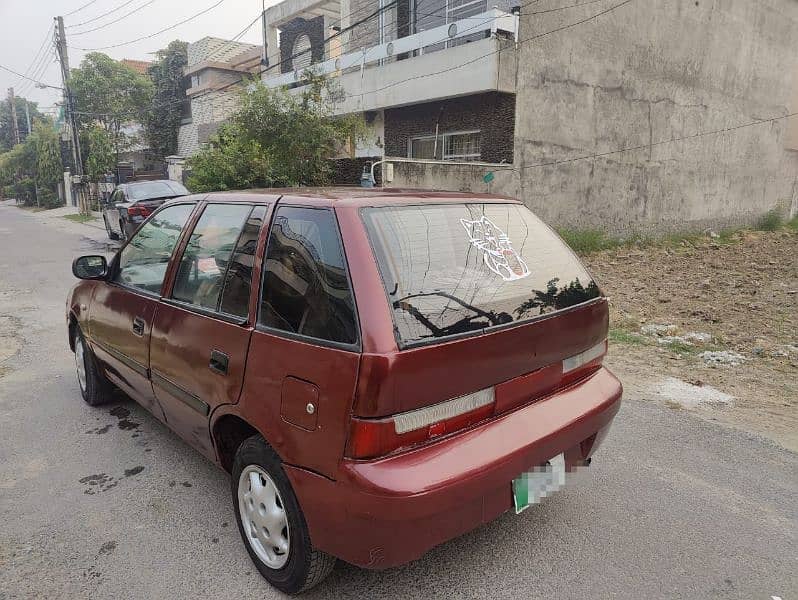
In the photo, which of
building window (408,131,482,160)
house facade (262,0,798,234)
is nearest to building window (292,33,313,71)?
house facade (262,0,798,234)

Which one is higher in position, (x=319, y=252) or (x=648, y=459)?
(x=319, y=252)

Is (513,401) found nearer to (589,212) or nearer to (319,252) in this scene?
(319,252)

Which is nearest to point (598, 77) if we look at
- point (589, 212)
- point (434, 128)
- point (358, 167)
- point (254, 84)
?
point (589, 212)

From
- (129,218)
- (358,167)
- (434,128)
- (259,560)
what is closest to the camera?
(259,560)

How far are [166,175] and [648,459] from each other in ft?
89.1

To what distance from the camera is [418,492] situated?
74.4 inches

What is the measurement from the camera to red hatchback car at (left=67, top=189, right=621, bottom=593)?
1933 millimetres

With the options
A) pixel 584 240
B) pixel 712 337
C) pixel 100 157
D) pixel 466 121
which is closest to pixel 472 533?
pixel 712 337

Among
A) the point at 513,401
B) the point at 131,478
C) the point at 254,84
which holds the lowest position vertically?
the point at 131,478

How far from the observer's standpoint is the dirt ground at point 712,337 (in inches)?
171

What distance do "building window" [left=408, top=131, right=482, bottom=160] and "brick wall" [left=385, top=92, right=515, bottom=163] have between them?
5.1 inches

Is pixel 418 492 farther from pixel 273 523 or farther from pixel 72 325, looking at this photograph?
pixel 72 325

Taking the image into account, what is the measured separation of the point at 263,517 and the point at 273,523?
0.07 metres

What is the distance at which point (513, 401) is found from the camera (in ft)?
7.56
